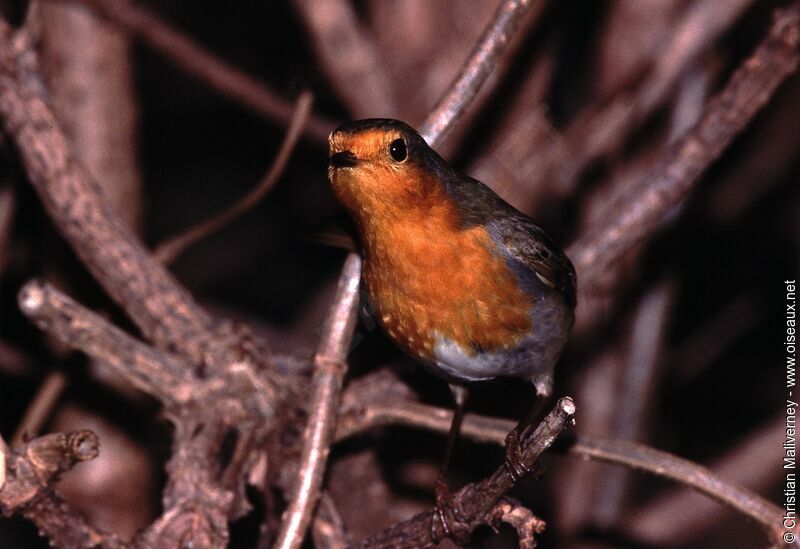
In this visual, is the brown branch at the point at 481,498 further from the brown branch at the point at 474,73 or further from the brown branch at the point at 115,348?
the brown branch at the point at 474,73

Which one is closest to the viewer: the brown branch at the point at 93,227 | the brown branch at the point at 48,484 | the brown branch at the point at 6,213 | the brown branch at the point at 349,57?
the brown branch at the point at 48,484

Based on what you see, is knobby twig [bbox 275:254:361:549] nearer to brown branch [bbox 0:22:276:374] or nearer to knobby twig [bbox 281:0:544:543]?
knobby twig [bbox 281:0:544:543]

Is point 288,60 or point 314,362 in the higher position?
point 288,60

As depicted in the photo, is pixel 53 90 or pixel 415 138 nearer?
pixel 415 138

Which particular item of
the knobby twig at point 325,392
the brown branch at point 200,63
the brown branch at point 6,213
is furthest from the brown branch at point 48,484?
the brown branch at point 200,63

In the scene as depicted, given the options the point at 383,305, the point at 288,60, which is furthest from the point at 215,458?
the point at 288,60

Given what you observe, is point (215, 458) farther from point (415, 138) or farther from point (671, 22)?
point (671, 22)

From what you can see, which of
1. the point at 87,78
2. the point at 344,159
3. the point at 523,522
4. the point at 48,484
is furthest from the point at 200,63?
the point at 523,522
